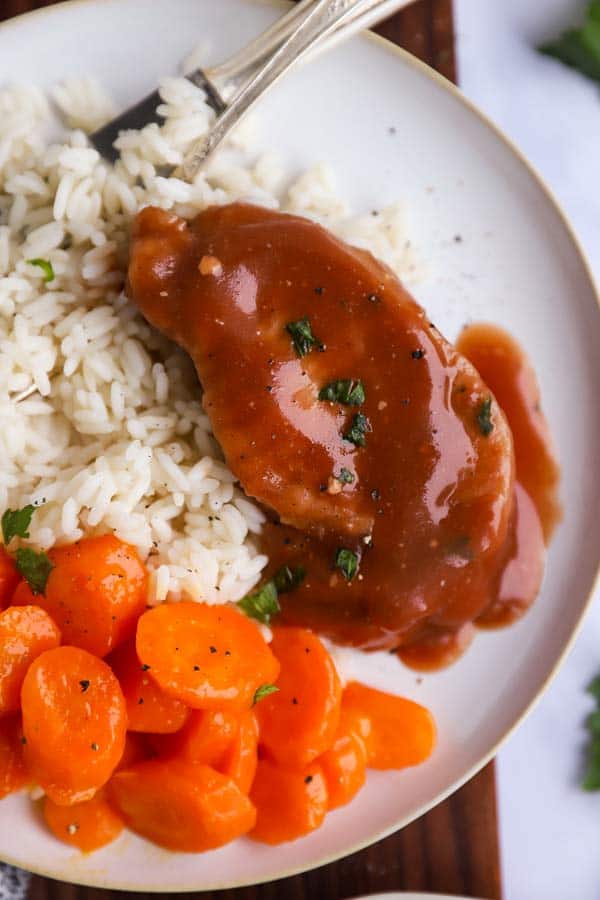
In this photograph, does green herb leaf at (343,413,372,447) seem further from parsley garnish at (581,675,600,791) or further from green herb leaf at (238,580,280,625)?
parsley garnish at (581,675,600,791)

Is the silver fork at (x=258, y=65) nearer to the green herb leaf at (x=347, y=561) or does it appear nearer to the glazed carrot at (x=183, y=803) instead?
the green herb leaf at (x=347, y=561)

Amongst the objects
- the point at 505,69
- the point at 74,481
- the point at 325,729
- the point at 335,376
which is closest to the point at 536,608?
the point at 325,729

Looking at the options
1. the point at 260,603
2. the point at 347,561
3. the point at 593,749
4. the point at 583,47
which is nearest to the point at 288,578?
the point at 260,603

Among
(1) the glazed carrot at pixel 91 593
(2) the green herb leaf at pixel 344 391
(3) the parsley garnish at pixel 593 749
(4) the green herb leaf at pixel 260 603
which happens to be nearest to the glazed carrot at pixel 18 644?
(1) the glazed carrot at pixel 91 593

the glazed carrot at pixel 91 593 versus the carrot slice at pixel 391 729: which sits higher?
the glazed carrot at pixel 91 593

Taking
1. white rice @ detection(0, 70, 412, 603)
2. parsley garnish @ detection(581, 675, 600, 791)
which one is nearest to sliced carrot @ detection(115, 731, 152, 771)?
white rice @ detection(0, 70, 412, 603)

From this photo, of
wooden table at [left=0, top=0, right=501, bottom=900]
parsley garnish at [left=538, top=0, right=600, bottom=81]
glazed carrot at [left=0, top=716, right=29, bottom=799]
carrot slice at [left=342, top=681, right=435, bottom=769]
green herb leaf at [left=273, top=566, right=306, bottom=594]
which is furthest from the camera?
parsley garnish at [left=538, top=0, right=600, bottom=81]

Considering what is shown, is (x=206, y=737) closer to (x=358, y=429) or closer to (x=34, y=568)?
(x=34, y=568)
